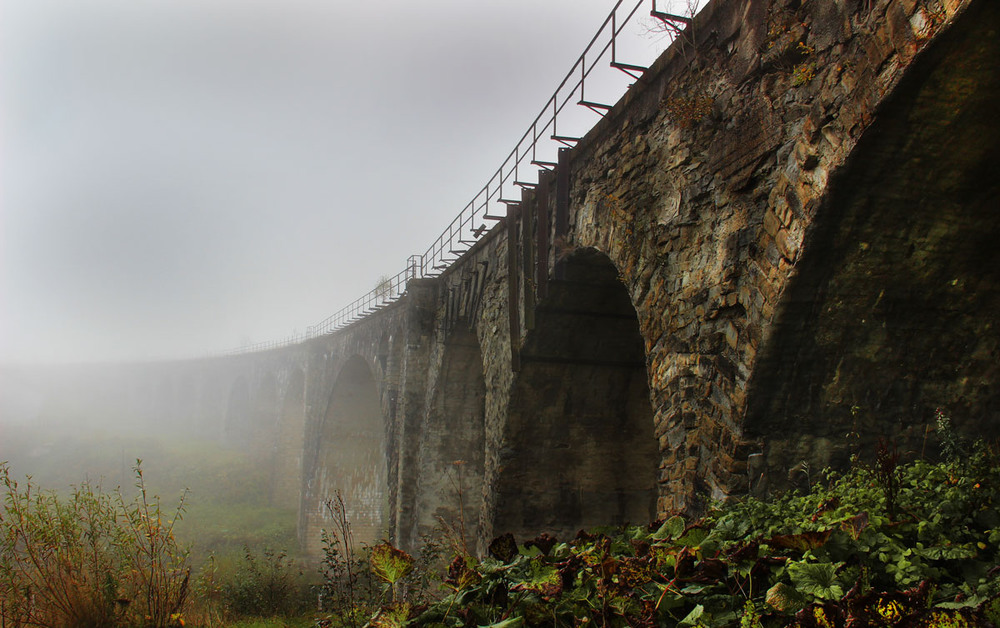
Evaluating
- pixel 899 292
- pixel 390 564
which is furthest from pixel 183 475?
pixel 899 292

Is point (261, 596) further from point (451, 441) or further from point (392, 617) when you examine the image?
point (392, 617)

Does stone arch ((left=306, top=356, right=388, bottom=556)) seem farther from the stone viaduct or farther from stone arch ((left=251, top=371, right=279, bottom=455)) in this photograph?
the stone viaduct

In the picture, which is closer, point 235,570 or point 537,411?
point 537,411

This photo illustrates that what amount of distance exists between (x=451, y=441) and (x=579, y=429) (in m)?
4.95

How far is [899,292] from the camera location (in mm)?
3943

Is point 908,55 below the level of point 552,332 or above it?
above

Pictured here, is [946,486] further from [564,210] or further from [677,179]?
[564,210]

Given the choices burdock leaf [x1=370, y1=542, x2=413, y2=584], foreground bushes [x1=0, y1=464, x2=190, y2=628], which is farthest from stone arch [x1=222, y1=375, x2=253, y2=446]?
burdock leaf [x1=370, y1=542, x2=413, y2=584]

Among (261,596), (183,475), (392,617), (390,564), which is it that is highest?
(390,564)

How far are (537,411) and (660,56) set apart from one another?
204 inches

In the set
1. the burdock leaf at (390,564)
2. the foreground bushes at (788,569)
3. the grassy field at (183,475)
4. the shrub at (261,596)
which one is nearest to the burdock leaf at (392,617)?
the foreground bushes at (788,569)

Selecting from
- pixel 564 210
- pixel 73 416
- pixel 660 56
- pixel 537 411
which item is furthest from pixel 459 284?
pixel 73 416

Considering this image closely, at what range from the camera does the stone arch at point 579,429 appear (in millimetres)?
8703

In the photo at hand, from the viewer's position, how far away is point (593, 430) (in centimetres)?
930
